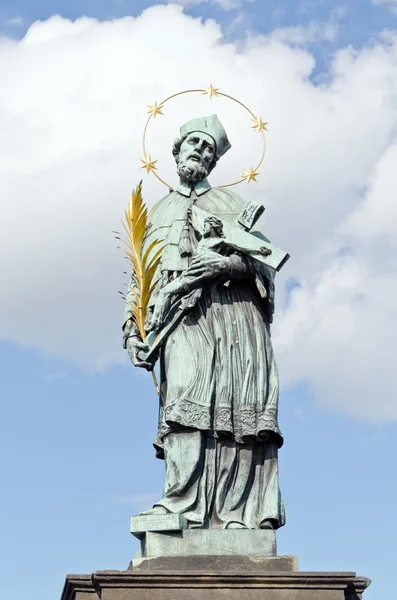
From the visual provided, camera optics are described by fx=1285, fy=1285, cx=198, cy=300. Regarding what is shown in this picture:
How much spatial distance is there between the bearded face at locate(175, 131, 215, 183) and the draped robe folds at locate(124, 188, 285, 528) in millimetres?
1510

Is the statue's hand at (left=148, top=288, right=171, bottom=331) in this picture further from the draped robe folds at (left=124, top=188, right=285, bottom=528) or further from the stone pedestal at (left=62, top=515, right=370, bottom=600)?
the stone pedestal at (left=62, top=515, right=370, bottom=600)

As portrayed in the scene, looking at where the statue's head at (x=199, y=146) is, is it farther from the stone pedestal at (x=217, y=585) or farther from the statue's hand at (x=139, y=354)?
the stone pedestal at (x=217, y=585)

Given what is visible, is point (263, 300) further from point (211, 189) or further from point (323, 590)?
point (323, 590)

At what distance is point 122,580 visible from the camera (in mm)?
11930

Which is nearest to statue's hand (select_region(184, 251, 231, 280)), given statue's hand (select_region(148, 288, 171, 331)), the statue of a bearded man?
the statue of a bearded man

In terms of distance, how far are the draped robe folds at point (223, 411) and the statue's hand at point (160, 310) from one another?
204 mm

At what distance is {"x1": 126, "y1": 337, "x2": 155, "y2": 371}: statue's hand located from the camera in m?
14.0

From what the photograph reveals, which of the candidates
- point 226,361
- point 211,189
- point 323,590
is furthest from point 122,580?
point 211,189

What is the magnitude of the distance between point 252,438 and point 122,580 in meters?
2.27

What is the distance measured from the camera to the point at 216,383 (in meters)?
13.6

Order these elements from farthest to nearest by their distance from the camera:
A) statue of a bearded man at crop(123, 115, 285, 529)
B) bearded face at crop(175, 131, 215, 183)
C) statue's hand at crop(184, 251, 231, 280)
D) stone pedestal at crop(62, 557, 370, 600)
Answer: bearded face at crop(175, 131, 215, 183), statue's hand at crop(184, 251, 231, 280), statue of a bearded man at crop(123, 115, 285, 529), stone pedestal at crop(62, 557, 370, 600)

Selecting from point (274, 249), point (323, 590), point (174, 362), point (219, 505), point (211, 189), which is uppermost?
point (211, 189)

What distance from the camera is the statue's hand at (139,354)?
1405 cm

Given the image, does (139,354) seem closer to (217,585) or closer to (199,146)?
(199,146)
